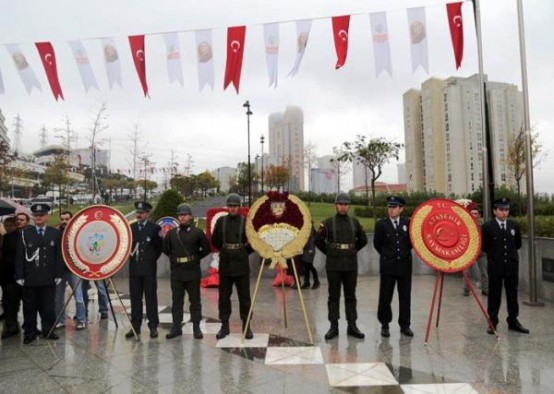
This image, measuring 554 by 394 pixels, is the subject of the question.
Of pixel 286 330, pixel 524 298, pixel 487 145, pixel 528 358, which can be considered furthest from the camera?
pixel 487 145

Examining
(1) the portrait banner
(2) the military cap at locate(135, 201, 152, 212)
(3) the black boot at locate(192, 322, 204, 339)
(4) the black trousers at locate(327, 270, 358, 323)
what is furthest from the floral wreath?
(1) the portrait banner

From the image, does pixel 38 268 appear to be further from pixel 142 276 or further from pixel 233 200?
pixel 233 200

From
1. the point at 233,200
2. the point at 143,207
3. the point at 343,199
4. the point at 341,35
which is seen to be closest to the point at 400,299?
the point at 343,199

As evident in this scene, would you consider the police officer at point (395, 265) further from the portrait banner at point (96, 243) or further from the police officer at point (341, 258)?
the portrait banner at point (96, 243)

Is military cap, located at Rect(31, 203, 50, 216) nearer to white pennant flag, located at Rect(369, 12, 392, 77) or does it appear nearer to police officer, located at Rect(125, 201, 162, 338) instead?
police officer, located at Rect(125, 201, 162, 338)

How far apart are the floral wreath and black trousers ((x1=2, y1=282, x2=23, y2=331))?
10.8ft

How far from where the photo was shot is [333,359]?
4.42 m

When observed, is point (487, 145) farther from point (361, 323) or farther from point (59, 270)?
point (59, 270)

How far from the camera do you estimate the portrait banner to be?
5262mm

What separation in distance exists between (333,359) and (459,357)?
138 centimetres

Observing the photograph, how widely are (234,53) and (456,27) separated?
4243mm

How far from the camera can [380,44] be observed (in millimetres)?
7785

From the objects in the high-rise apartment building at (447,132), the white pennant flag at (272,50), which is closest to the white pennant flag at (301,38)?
the white pennant flag at (272,50)

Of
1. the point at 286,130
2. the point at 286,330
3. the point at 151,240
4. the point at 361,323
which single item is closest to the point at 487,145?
the point at 361,323
